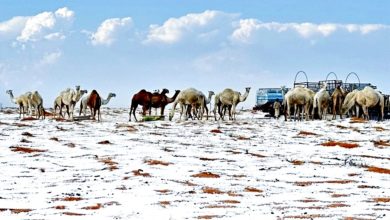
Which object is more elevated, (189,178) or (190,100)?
(190,100)

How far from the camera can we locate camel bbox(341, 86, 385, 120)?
124 feet

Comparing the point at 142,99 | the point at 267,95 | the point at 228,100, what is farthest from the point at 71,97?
the point at 267,95

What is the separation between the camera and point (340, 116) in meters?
38.4

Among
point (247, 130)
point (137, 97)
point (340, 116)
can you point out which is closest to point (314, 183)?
point (247, 130)

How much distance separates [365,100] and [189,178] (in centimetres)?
2666

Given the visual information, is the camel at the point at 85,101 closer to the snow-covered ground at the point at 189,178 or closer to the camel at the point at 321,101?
the camel at the point at 321,101

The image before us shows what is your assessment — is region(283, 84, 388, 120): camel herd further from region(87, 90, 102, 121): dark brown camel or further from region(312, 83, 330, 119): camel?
region(87, 90, 102, 121): dark brown camel

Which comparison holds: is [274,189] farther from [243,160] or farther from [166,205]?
[243,160]

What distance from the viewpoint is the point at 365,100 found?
3806 cm

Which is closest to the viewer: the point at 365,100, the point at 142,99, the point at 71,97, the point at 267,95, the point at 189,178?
the point at 189,178

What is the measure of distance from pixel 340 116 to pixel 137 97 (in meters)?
12.3

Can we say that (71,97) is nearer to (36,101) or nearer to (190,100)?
(36,101)

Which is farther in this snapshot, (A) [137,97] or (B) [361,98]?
(A) [137,97]

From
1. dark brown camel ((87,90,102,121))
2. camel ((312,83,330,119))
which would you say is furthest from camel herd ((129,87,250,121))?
camel ((312,83,330,119))
